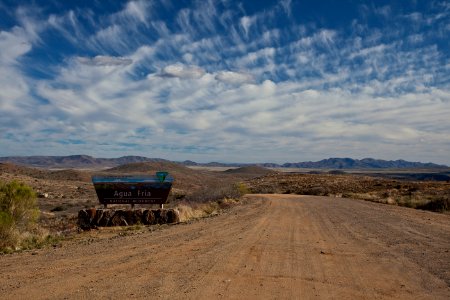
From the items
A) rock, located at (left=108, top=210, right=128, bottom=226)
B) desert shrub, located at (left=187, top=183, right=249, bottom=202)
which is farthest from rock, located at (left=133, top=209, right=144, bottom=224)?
desert shrub, located at (left=187, top=183, right=249, bottom=202)

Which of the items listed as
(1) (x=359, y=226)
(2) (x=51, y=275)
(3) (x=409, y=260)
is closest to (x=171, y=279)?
(2) (x=51, y=275)

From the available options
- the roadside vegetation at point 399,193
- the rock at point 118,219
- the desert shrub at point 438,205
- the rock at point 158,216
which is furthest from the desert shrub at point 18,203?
the desert shrub at point 438,205

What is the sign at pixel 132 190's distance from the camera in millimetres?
22344

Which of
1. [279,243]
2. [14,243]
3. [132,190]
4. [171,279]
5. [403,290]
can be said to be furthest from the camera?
[132,190]

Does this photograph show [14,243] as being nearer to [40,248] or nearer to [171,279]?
[40,248]

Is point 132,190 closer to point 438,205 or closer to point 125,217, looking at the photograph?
A: point 125,217

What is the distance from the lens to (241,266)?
995cm

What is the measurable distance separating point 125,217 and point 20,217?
5436 mm

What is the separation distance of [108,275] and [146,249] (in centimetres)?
306

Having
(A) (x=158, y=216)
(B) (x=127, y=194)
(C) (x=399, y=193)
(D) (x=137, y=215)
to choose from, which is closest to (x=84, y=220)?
(D) (x=137, y=215)

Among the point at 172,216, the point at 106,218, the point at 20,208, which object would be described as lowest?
the point at 106,218

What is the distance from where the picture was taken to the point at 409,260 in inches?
425

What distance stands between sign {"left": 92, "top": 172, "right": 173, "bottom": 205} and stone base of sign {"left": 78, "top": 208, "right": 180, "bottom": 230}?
4.49 feet

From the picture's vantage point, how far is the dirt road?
26.4 ft
